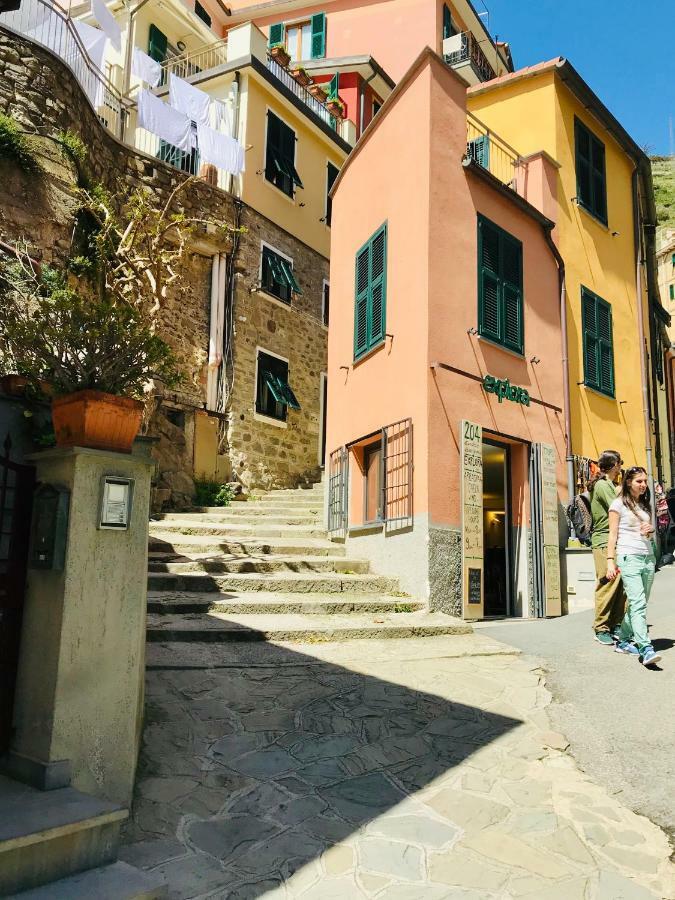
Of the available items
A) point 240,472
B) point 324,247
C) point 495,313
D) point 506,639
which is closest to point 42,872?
point 506,639

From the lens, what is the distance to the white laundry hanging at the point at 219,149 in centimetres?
1492

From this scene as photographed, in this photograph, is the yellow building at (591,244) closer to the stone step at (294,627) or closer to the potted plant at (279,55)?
the stone step at (294,627)

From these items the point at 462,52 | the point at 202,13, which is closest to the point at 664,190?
the point at 462,52

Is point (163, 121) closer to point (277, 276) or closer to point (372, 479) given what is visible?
point (277, 276)

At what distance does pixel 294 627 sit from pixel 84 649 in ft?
11.6

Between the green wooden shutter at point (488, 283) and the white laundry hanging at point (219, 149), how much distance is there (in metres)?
7.42

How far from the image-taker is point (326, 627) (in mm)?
6516

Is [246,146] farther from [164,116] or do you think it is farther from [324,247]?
[324,247]

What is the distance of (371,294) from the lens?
10.5 m

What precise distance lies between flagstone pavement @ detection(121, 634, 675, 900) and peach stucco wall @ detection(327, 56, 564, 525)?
12.9 feet

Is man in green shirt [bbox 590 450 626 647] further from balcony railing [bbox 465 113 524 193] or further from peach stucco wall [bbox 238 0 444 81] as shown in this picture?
peach stucco wall [bbox 238 0 444 81]

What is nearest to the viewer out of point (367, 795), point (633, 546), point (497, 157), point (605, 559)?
point (367, 795)

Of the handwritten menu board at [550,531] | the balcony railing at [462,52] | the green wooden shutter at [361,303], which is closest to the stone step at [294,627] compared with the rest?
the handwritten menu board at [550,531]

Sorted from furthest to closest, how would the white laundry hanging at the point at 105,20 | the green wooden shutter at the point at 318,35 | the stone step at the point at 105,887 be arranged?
the green wooden shutter at the point at 318,35 → the white laundry hanging at the point at 105,20 → the stone step at the point at 105,887
